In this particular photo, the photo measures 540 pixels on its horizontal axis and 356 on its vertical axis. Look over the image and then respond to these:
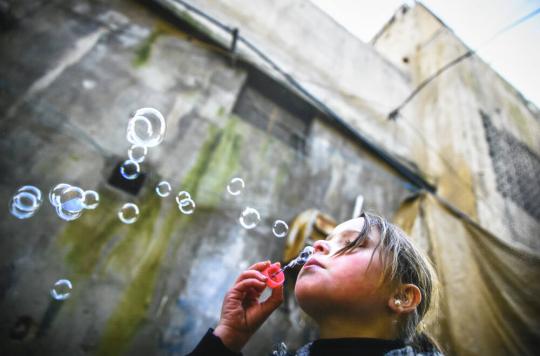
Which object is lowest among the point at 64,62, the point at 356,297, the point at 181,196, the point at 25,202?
the point at 25,202

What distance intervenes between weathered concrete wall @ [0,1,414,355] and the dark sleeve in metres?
1.52

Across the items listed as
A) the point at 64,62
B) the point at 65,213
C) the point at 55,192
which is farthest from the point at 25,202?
the point at 64,62

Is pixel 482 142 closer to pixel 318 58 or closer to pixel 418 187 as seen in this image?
pixel 418 187

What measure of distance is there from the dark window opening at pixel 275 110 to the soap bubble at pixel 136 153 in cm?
158

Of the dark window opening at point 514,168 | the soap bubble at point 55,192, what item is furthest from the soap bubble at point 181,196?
the dark window opening at point 514,168

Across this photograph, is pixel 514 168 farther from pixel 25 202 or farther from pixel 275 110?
pixel 25 202

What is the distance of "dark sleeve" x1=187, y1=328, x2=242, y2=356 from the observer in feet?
4.26

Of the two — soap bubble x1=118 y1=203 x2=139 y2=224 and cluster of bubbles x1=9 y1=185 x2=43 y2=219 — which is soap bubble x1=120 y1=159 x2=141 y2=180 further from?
cluster of bubbles x1=9 y1=185 x2=43 y2=219

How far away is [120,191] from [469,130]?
286 inches

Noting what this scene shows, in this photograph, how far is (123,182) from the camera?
112 inches

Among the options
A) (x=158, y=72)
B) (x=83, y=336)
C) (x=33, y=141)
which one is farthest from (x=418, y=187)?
(x=33, y=141)

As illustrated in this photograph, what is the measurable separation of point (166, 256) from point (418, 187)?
14.1 feet

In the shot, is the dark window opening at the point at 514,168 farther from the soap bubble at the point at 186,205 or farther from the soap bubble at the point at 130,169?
the soap bubble at the point at 130,169

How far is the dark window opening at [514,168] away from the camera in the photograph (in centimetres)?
613
